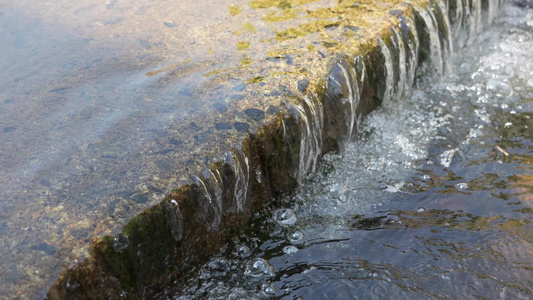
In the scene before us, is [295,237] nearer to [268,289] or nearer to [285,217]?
[285,217]

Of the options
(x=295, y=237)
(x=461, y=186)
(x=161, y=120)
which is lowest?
(x=461, y=186)

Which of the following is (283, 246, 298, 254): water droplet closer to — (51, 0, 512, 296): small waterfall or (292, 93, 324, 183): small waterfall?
(51, 0, 512, 296): small waterfall

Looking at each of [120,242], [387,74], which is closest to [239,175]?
[120,242]

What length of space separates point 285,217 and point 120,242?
114cm

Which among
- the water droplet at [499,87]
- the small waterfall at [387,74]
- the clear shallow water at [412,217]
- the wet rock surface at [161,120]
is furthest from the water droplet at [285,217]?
the water droplet at [499,87]

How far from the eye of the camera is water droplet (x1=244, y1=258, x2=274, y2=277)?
272 centimetres

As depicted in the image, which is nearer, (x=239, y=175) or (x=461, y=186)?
(x=239, y=175)

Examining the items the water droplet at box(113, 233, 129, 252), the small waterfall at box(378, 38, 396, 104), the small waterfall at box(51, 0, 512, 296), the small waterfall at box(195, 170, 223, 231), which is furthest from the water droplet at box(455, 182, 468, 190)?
the water droplet at box(113, 233, 129, 252)

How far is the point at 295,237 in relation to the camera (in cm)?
296

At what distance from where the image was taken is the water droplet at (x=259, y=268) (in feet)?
8.94

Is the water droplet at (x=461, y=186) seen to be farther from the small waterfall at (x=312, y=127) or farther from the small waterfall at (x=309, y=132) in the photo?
Result: the small waterfall at (x=309, y=132)

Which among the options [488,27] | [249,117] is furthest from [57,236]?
[488,27]

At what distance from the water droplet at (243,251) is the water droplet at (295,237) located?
0.27 meters

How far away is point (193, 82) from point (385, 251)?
1.74 metres
